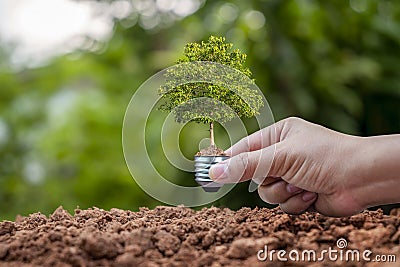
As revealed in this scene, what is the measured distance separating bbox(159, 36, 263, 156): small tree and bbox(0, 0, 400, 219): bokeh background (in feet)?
2.81

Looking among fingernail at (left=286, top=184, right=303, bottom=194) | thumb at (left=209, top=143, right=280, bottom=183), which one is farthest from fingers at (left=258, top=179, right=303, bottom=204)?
thumb at (left=209, top=143, right=280, bottom=183)

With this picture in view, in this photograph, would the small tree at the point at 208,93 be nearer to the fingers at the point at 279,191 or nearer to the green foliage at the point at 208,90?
the green foliage at the point at 208,90

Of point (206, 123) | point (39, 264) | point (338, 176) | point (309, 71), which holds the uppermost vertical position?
point (309, 71)

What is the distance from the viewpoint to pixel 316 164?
3.62 feet

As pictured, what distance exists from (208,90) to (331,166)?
307 millimetres

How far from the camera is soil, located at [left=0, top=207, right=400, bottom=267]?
872mm

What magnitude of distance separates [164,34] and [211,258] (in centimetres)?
187

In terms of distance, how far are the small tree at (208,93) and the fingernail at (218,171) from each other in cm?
9

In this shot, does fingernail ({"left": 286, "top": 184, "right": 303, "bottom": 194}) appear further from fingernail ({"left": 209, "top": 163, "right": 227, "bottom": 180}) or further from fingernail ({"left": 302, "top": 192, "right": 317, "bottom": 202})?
fingernail ({"left": 209, "top": 163, "right": 227, "bottom": 180})

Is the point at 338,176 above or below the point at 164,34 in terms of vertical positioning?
below

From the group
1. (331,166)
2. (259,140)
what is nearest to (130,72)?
(259,140)

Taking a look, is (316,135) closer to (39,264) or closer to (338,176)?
(338,176)

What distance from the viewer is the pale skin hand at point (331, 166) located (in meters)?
1.07

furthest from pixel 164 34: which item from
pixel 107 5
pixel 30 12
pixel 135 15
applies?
pixel 30 12
